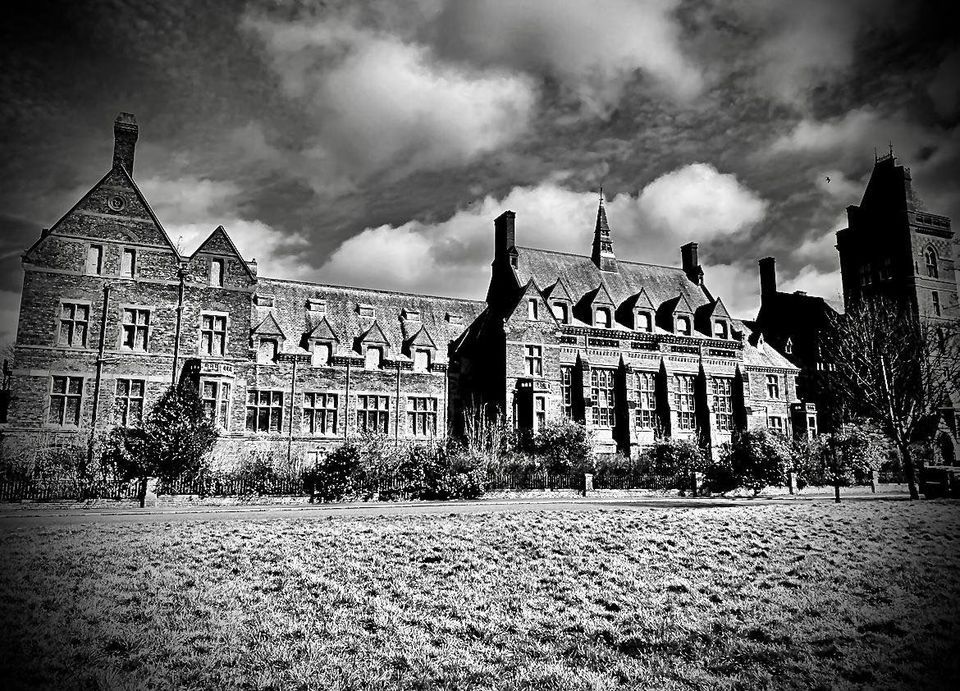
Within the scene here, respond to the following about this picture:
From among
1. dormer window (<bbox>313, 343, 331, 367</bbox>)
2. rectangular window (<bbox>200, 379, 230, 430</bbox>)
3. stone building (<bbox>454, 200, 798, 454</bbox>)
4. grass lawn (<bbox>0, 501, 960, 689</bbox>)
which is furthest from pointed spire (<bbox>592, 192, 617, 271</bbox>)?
grass lawn (<bbox>0, 501, 960, 689</bbox>)

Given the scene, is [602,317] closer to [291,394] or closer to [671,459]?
[671,459]

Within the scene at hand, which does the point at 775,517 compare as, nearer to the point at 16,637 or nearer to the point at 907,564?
the point at 907,564

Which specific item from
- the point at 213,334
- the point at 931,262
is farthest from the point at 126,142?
the point at 931,262

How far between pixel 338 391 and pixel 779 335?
40.8 meters

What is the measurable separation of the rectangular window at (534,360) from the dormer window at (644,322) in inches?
349

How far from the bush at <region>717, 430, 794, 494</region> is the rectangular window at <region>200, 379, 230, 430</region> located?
2479 cm

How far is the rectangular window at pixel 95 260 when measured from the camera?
3278 centimetres

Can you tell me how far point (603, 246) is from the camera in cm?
5038

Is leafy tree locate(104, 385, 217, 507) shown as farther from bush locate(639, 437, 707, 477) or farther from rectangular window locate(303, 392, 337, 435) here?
bush locate(639, 437, 707, 477)

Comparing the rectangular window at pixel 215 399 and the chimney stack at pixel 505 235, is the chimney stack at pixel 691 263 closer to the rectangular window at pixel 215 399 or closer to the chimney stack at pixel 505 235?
the chimney stack at pixel 505 235

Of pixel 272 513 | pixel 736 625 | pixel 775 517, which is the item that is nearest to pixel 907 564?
pixel 736 625

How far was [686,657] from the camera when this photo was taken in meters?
6.60

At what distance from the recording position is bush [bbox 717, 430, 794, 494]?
93.1ft

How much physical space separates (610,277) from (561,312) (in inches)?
292
